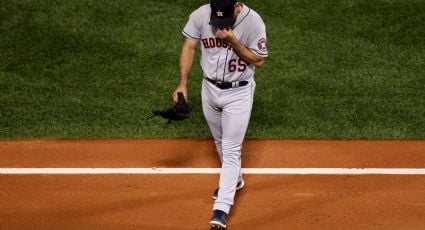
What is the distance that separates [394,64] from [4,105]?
18.1ft

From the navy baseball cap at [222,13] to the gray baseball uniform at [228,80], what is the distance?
0.21m

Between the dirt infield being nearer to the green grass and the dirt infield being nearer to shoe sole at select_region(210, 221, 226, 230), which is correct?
shoe sole at select_region(210, 221, 226, 230)

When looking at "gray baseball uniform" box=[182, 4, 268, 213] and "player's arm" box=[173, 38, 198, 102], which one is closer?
"gray baseball uniform" box=[182, 4, 268, 213]

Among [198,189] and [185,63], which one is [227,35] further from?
[198,189]

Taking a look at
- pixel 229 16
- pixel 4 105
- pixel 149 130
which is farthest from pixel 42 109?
pixel 229 16

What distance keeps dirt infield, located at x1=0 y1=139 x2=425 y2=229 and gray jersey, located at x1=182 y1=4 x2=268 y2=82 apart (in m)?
1.26

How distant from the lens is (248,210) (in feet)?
21.1

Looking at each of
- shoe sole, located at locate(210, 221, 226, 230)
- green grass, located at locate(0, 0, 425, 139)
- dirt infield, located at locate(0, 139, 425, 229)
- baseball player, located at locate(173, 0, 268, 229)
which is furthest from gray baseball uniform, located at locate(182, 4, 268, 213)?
green grass, located at locate(0, 0, 425, 139)

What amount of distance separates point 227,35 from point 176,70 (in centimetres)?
515

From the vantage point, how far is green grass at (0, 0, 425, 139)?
28.9 feet

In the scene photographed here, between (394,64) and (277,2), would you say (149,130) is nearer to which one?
(394,64)

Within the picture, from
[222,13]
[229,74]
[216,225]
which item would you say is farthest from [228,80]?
[216,225]

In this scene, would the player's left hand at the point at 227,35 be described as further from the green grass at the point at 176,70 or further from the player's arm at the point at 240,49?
the green grass at the point at 176,70

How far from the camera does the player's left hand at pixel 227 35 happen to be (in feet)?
18.4
